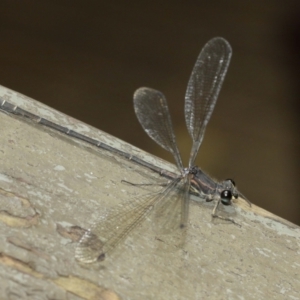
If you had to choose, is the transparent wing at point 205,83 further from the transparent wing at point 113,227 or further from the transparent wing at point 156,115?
the transparent wing at point 113,227

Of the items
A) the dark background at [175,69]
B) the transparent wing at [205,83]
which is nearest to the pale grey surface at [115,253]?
the transparent wing at [205,83]

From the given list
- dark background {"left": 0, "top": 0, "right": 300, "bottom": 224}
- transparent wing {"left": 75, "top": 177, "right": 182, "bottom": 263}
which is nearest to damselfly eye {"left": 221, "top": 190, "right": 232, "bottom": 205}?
transparent wing {"left": 75, "top": 177, "right": 182, "bottom": 263}

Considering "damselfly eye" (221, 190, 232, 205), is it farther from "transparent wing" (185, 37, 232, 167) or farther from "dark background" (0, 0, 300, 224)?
"dark background" (0, 0, 300, 224)

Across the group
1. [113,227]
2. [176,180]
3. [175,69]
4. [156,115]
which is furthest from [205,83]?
[175,69]

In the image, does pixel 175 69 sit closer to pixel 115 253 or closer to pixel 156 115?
pixel 156 115

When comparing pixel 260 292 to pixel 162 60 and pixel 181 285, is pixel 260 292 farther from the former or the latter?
pixel 162 60

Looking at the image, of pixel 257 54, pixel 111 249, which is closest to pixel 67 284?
pixel 111 249
